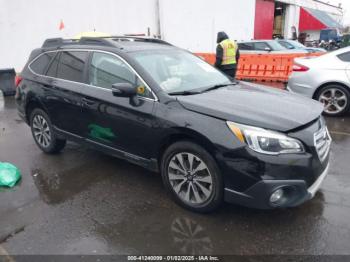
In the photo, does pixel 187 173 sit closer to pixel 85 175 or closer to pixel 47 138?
pixel 85 175

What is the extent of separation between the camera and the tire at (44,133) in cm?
506

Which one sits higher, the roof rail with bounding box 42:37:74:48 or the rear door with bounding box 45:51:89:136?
the roof rail with bounding box 42:37:74:48

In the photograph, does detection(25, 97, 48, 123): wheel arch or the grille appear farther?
detection(25, 97, 48, 123): wheel arch

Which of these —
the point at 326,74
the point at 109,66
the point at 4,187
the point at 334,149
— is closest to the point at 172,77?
the point at 109,66

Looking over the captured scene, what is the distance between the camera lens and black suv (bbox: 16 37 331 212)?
9.87 ft

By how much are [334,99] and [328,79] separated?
0.45m

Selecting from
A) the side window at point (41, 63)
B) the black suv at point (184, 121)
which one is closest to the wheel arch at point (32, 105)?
the black suv at point (184, 121)

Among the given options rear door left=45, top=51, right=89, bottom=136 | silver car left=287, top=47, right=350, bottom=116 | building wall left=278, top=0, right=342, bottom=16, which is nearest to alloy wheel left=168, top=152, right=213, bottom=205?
rear door left=45, top=51, right=89, bottom=136

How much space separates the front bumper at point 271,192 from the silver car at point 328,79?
429 cm

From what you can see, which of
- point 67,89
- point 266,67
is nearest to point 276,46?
point 266,67

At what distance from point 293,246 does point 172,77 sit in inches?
86.2

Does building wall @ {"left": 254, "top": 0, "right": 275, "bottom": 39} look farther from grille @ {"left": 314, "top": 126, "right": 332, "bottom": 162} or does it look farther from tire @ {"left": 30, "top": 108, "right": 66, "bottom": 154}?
grille @ {"left": 314, "top": 126, "right": 332, "bottom": 162}

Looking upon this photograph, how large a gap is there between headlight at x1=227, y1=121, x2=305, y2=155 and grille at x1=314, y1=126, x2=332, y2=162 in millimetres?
240

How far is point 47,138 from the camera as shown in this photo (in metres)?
→ 5.19
